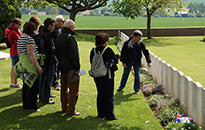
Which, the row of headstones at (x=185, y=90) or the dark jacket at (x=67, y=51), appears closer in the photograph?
the row of headstones at (x=185, y=90)

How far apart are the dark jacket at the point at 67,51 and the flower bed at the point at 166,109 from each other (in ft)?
6.57

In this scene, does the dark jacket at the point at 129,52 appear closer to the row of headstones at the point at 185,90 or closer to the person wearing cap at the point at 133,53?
the person wearing cap at the point at 133,53

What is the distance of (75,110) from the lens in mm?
6520

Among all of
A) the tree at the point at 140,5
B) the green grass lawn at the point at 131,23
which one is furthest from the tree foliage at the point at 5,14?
the green grass lawn at the point at 131,23

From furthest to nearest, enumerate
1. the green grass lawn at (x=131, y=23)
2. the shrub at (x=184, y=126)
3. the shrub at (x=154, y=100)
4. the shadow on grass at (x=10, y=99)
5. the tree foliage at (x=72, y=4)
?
the green grass lawn at (x=131, y=23) < the tree foliage at (x=72, y=4) < the shrub at (x=154, y=100) < the shadow on grass at (x=10, y=99) < the shrub at (x=184, y=126)

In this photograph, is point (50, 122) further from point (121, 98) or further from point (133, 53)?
point (133, 53)

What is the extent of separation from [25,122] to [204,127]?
3.27 metres

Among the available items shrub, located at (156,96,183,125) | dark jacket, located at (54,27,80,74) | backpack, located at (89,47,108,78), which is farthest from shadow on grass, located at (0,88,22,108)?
shrub, located at (156,96,183,125)

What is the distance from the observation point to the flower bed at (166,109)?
5441 mm

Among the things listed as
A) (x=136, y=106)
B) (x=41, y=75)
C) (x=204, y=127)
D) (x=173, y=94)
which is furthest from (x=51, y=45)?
(x=204, y=127)

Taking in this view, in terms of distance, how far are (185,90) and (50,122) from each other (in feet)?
9.02

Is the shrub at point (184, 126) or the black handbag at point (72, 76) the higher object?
the black handbag at point (72, 76)

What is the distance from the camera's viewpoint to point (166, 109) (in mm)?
6512

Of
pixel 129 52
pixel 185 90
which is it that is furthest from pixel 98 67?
pixel 129 52
